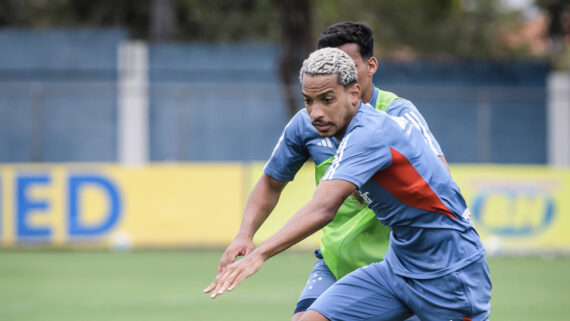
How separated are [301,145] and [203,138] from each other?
18699mm

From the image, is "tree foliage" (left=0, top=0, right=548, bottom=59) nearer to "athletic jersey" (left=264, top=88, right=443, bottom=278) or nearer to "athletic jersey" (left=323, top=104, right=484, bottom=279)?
"athletic jersey" (left=264, top=88, right=443, bottom=278)

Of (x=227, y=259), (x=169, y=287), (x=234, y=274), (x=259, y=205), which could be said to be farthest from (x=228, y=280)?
(x=169, y=287)

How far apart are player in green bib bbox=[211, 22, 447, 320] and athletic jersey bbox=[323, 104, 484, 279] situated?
0.64 metres

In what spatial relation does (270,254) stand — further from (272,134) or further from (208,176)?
(272,134)

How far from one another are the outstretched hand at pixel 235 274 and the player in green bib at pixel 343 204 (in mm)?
1008

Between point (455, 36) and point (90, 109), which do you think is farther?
point (455, 36)

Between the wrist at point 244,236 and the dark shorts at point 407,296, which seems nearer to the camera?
the dark shorts at point 407,296

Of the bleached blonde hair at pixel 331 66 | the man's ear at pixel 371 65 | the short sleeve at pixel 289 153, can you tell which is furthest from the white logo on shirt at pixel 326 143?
the bleached blonde hair at pixel 331 66

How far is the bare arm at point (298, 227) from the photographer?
3.52 metres

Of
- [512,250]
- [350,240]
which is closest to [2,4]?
[512,250]

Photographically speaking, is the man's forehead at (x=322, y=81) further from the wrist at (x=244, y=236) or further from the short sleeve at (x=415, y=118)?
the wrist at (x=244, y=236)

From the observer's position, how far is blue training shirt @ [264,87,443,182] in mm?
4648

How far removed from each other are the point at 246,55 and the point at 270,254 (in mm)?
22422

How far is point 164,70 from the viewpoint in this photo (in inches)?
1000
